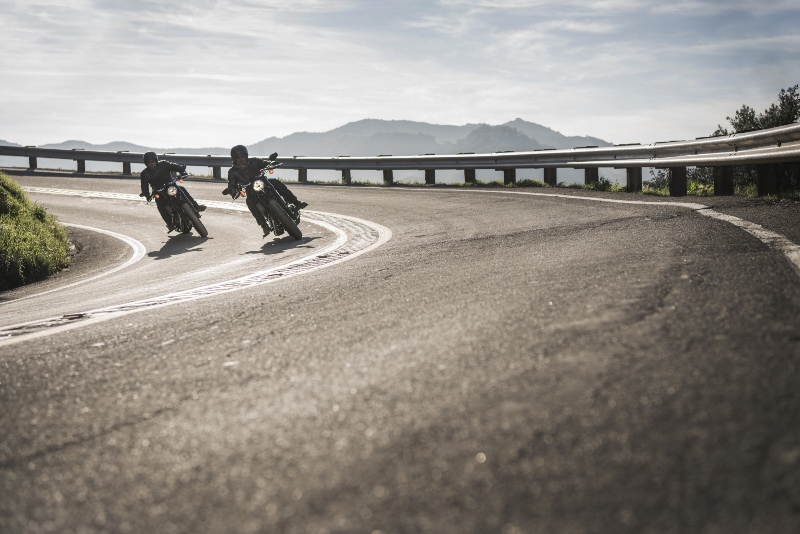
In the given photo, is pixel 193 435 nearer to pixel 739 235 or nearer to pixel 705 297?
pixel 705 297

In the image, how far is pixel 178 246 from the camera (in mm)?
14125

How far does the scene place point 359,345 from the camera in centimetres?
400

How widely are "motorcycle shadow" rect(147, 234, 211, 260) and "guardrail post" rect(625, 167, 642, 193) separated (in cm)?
910

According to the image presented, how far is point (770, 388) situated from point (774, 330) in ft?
2.67

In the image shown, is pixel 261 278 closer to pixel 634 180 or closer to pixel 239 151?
pixel 239 151

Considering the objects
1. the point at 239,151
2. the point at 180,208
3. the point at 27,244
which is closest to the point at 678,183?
the point at 239,151

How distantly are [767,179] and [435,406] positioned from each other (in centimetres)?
1066

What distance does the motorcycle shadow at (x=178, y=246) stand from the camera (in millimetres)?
13055

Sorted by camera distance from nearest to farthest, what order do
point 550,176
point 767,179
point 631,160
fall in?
point 767,179
point 631,160
point 550,176

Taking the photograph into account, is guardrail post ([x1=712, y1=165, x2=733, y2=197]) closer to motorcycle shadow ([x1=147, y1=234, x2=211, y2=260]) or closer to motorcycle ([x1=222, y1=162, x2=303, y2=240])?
motorcycle ([x1=222, y1=162, x2=303, y2=240])

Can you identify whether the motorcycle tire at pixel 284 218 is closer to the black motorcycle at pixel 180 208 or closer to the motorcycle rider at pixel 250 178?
the motorcycle rider at pixel 250 178

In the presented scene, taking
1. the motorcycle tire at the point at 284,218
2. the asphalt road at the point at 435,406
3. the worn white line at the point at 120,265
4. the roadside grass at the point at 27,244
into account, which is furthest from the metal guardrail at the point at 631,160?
the asphalt road at the point at 435,406

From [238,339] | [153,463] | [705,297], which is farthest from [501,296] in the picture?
[153,463]

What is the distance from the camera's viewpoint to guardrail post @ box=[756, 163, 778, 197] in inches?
461
